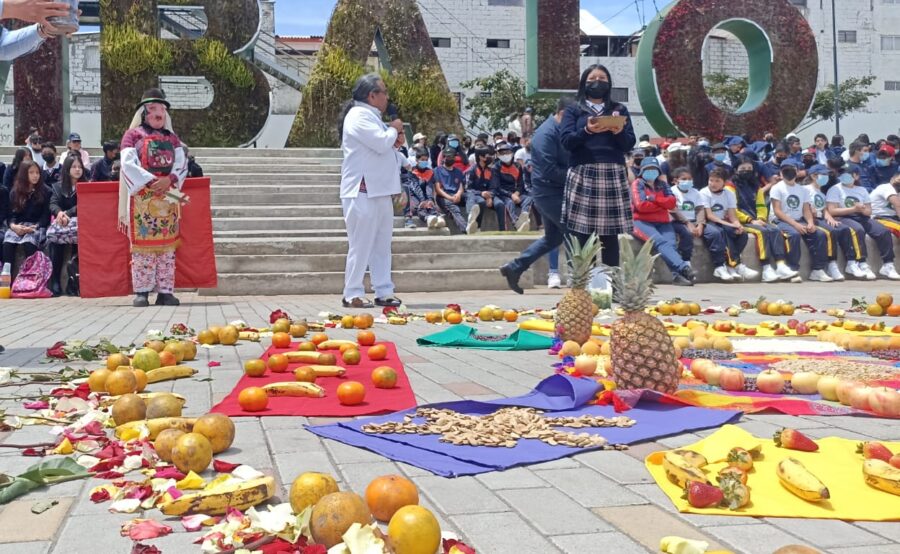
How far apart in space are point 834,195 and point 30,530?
15428 millimetres

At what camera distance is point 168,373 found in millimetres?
5277

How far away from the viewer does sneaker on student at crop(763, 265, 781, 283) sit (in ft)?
47.9

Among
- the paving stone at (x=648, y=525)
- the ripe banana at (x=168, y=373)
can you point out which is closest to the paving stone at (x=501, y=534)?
the paving stone at (x=648, y=525)

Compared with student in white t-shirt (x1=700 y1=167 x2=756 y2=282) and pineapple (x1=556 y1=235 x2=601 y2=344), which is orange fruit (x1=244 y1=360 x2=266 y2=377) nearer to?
pineapple (x1=556 y1=235 x2=601 y2=344)

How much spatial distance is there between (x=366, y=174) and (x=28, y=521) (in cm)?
739

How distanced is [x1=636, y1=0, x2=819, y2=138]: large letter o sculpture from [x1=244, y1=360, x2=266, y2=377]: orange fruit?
15.8 meters

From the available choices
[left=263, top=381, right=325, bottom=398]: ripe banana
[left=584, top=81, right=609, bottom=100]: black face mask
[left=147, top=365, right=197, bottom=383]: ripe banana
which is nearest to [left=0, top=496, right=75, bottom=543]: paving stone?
[left=263, top=381, right=325, bottom=398]: ripe banana

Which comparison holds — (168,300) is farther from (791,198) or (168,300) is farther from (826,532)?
(791,198)

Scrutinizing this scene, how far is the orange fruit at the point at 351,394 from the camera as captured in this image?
14.5ft

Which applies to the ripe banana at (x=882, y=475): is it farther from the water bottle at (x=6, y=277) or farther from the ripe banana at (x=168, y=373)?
the water bottle at (x=6, y=277)

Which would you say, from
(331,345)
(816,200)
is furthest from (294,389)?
(816,200)

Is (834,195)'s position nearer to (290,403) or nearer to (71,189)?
(71,189)

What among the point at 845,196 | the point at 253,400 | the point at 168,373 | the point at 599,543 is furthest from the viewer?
the point at 845,196

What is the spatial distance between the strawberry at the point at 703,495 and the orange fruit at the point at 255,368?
10.3 feet
